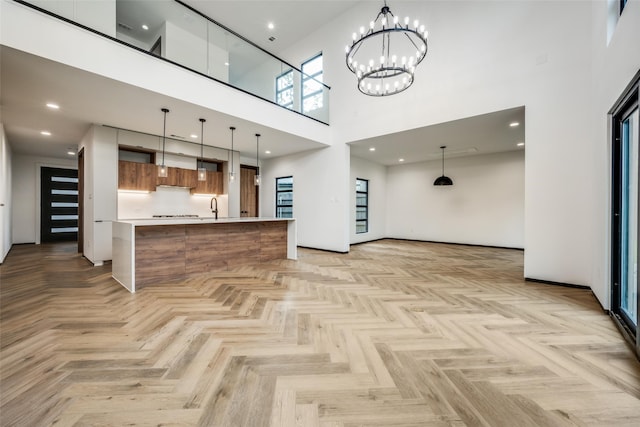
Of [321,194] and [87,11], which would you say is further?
[321,194]

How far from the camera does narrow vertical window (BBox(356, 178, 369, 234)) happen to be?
8.27m

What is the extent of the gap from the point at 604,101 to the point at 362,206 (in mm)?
5960

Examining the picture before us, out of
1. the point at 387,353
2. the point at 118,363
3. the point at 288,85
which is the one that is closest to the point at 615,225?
the point at 387,353

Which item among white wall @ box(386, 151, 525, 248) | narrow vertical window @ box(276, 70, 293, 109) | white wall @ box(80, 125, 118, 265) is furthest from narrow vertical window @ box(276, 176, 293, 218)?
white wall @ box(80, 125, 118, 265)

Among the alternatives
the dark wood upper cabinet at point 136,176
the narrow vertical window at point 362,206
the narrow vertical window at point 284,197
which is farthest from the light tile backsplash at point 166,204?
the narrow vertical window at point 362,206

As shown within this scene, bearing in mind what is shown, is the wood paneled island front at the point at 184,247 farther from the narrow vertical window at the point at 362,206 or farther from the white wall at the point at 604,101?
the white wall at the point at 604,101

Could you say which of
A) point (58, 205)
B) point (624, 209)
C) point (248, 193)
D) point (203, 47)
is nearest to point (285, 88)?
point (203, 47)

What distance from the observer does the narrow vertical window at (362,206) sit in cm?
827

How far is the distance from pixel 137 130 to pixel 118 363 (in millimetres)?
5149

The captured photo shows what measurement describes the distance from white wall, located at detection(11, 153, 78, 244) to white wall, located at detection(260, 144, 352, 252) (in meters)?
7.24

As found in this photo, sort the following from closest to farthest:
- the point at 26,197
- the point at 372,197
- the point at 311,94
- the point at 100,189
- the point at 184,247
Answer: the point at 184,247 < the point at 100,189 < the point at 311,94 < the point at 26,197 < the point at 372,197

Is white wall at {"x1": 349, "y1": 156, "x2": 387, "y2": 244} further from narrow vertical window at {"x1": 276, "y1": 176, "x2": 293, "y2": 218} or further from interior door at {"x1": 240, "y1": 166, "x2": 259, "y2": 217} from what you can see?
interior door at {"x1": 240, "y1": 166, "x2": 259, "y2": 217}

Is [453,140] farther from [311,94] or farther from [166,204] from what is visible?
[166,204]

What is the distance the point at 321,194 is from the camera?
6.79 metres
